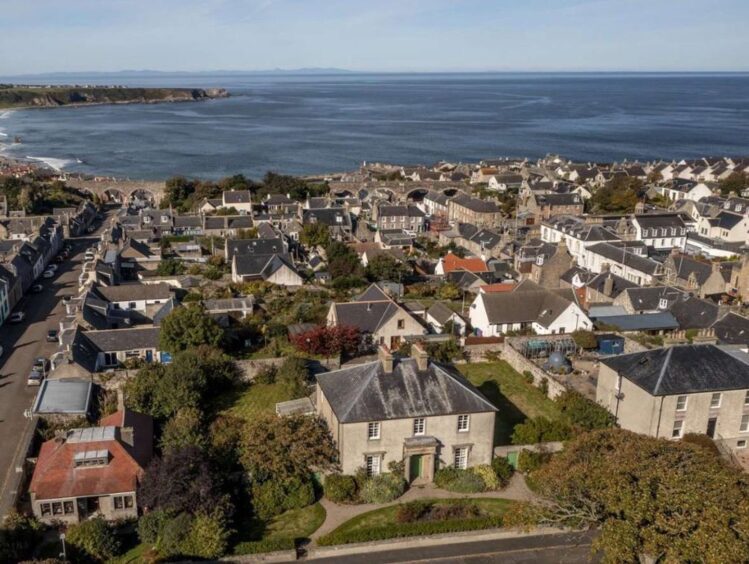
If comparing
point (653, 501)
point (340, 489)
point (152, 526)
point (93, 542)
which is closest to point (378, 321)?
point (340, 489)

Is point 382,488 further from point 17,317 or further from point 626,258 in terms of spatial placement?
point 626,258

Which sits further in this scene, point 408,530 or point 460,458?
point 460,458

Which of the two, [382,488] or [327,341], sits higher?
[327,341]

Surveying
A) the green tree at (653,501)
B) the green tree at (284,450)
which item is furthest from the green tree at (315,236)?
the green tree at (653,501)

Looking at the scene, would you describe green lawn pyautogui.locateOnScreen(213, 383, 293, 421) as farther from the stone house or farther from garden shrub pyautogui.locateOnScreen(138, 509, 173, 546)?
garden shrub pyautogui.locateOnScreen(138, 509, 173, 546)

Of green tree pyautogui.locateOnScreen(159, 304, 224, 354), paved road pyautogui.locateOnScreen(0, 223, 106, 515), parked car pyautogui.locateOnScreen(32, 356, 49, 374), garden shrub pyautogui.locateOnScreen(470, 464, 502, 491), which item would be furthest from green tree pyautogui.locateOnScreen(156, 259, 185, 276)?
garden shrub pyautogui.locateOnScreen(470, 464, 502, 491)
